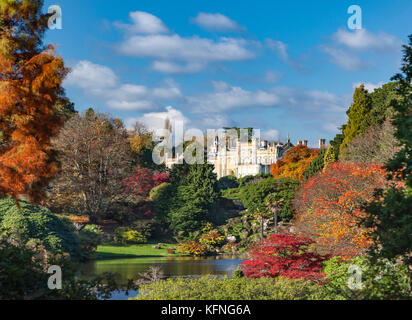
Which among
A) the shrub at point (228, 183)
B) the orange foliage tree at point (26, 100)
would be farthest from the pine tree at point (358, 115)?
the shrub at point (228, 183)

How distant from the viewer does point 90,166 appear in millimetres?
32938

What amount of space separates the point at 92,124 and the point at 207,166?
29.9ft

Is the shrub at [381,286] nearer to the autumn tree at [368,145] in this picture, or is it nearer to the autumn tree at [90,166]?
the autumn tree at [368,145]

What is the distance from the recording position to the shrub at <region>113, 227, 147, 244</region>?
31609mm

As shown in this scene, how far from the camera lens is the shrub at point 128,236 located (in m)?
31.6

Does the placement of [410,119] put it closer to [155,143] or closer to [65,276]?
[65,276]

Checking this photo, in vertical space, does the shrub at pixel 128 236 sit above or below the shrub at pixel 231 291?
below

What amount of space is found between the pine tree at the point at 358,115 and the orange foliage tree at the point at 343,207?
28.8ft

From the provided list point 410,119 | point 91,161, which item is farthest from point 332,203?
point 91,161

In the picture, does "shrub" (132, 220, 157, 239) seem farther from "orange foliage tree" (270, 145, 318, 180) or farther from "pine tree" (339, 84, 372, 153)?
"orange foliage tree" (270, 145, 318, 180)

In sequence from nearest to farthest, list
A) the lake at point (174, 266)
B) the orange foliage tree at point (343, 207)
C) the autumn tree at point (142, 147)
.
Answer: the orange foliage tree at point (343, 207)
the lake at point (174, 266)
the autumn tree at point (142, 147)

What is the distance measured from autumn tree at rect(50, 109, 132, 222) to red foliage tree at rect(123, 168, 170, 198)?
605 mm

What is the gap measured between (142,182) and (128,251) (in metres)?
8.66
